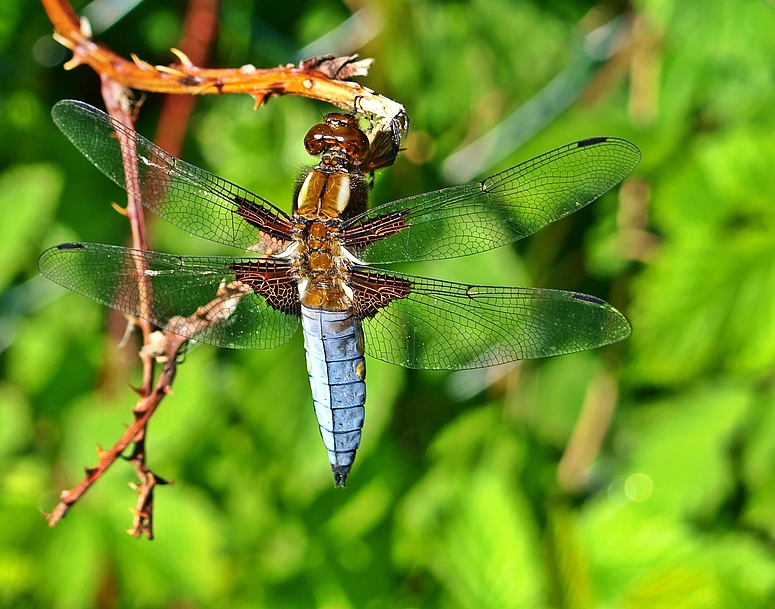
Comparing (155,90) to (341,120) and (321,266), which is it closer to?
(341,120)

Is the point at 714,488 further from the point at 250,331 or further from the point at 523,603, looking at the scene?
the point at 250,331

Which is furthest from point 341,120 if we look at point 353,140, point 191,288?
point 191,288

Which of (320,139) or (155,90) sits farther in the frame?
(320,139)

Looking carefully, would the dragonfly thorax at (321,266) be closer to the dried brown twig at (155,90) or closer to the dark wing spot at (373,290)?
the dark wing spot at (373,290)

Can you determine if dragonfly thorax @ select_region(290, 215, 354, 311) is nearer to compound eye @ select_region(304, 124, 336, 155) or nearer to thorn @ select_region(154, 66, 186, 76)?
compound eye @ select_region(304, 124, 336, 155)

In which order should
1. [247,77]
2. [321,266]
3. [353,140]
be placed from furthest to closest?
[321,266] < [353,140] < [247,77]

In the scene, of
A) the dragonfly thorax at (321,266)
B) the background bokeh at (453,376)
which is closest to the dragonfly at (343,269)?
the dragonfly thorax at (321,266)

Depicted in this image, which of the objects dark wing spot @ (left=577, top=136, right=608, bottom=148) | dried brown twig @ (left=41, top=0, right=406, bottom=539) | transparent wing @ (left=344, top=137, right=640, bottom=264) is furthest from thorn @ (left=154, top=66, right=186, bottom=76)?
dark wing spot @ (left=577, top=136, right=608, bottom=148)
